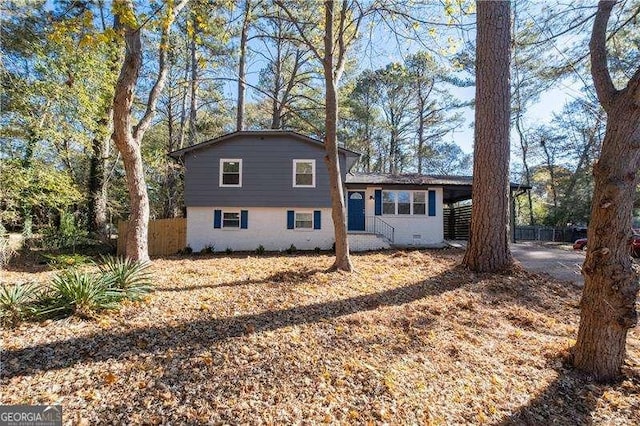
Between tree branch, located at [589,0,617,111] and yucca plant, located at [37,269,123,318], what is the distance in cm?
645

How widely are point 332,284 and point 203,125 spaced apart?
18.9m

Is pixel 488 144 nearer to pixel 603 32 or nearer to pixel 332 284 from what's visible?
pixel 603 32

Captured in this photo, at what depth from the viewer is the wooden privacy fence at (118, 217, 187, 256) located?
48.6 feet

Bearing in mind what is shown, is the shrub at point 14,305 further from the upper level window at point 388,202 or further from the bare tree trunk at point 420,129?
the bare tree trunk at point 420,129

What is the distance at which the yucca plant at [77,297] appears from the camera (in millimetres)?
4113

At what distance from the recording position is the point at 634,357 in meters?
4.02

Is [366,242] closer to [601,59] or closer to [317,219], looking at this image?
[317,219]

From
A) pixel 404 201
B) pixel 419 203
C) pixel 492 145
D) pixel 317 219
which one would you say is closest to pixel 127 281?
pixel 492 145

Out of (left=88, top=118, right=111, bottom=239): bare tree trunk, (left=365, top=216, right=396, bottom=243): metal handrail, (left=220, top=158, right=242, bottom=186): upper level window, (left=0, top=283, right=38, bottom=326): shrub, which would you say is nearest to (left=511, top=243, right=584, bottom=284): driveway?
(left=365, top=216, right=396, bottom=243): metal handrail

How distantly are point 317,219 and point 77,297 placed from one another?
11.3m

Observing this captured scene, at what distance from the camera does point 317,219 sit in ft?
49.4

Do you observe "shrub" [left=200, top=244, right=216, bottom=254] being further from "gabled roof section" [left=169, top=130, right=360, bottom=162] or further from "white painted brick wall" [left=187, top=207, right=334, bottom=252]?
"gabled roof section" [left=169, top=130, right=360, bottom=162]

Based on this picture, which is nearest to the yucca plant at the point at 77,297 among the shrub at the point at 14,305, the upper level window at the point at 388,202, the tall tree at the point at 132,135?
the shrub at the point at 14,305

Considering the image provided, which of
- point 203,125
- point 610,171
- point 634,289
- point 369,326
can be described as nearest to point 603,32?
point 610,171
